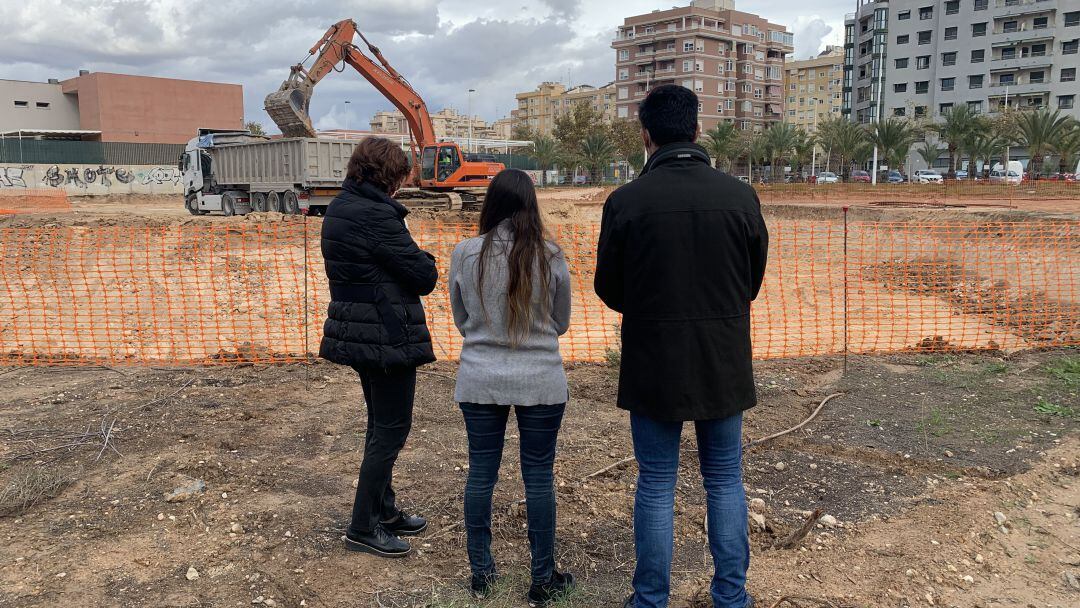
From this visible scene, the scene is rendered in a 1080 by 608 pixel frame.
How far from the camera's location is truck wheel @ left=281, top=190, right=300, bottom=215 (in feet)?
61.7

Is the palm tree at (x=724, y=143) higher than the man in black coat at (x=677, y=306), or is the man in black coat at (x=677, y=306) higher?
the palm tree at (x=724, y=143)

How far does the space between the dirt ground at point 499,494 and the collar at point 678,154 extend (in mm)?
1750

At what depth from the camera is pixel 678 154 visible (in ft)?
8.64

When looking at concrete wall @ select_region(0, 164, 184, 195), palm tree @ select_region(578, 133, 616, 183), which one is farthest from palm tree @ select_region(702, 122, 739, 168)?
concrete wall @ select_region(0, 164, 184, 195)

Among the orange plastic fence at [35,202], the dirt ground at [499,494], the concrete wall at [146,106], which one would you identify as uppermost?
the concrete wall at [146,106]

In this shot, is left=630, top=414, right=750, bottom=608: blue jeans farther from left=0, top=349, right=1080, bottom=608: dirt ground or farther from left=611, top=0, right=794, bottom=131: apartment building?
left=611, top=0, right=794, bottom=131: apartment building

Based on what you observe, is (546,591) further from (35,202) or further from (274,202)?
(35,202)

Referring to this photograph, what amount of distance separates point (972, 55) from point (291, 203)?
63.7 m

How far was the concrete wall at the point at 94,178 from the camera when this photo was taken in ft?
109

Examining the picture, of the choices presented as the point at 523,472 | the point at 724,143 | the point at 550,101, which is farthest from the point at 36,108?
the point at 550,101

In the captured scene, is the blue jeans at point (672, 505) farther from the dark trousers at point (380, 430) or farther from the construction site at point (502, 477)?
the dark trousers at point (380, 430)

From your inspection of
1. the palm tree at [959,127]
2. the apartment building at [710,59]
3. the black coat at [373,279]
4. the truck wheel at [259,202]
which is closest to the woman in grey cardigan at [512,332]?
the black coat at [373,279]

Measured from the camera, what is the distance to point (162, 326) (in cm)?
930

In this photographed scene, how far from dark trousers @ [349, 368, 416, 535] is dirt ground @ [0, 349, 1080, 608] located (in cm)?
24
